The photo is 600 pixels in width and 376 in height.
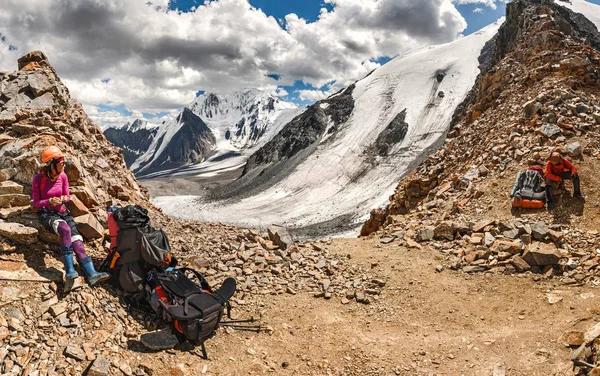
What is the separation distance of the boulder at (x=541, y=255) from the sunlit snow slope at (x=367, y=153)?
31.3 metres

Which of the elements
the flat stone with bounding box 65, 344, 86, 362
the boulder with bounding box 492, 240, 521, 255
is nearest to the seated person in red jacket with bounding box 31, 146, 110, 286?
the flat stone with bounding box 65, 344, 86, 362

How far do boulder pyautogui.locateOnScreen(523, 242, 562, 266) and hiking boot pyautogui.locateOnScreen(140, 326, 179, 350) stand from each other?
7.80 meters

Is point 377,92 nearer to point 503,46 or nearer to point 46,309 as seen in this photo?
point 503,46

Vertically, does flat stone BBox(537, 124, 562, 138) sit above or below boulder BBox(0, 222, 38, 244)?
above

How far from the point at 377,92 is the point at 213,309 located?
79501 mm

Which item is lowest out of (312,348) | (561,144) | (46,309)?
(312,348)

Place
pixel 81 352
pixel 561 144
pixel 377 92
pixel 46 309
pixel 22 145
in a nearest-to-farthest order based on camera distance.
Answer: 1. pixel 81 352
2. pixel 46 309
3. pixel 22 145
4. pixel 561 144
5. pixel 377 92

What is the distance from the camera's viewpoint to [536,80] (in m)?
18.9

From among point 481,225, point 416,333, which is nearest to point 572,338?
point 416,333

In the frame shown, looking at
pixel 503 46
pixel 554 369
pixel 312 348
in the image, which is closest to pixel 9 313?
pixel 312 348

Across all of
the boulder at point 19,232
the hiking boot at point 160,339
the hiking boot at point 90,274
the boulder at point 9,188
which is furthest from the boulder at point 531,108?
the boulder at point 9,188

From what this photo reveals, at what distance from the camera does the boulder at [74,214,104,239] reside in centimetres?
→ 736

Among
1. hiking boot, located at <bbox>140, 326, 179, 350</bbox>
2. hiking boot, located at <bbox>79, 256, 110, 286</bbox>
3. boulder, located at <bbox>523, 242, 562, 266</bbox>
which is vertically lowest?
hiking boot, located at <bbox>140, 326, 179, 350</bbox>

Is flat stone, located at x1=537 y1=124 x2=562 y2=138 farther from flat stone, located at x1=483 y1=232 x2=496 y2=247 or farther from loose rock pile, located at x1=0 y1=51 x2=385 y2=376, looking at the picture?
loose rock pile, located at x1=0 y1=51 x2=385 y2=376
